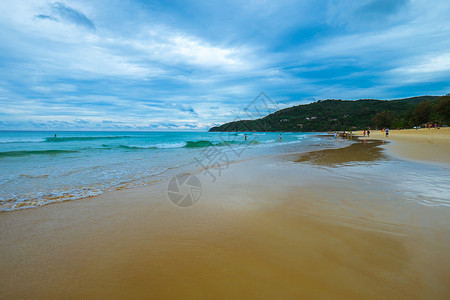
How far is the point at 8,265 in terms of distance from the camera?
2.47 meters

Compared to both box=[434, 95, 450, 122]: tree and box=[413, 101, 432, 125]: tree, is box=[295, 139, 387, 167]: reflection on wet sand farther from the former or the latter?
box=[413, 101, 432, 125]: tree

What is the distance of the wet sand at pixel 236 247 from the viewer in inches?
80.1

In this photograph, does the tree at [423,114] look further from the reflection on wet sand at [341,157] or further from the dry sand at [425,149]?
the reflection on wet sand at [341,157]

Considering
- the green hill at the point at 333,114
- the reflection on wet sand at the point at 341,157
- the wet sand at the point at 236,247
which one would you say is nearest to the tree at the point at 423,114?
the green hill at the point at 333,114

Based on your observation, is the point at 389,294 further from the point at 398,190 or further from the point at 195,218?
the point at 398,190

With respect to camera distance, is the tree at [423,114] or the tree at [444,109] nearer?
the tree at [444,109]

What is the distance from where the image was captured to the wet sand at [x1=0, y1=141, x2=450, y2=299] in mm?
2035

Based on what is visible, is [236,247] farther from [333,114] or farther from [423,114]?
[333,114]

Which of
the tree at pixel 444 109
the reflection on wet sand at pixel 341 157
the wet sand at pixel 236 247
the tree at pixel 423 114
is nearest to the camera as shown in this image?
the wet sand at pixel 236 247

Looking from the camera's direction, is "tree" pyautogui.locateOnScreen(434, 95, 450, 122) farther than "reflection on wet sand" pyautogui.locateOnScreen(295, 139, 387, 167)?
Yes

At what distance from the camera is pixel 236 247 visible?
2.77 metres

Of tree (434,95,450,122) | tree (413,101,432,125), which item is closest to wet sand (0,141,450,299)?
tree (434,95,450,122)

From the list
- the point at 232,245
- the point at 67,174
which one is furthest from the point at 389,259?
the point at 67,174

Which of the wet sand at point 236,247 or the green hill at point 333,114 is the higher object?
the green hill at point 333,114
